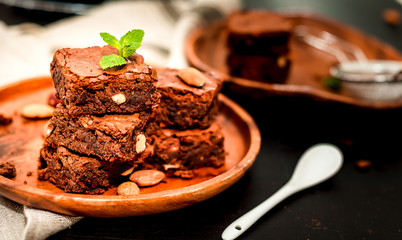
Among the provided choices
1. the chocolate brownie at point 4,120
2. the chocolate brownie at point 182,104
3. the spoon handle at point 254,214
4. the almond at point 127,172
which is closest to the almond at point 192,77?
the chocolate brownie at point 182,104

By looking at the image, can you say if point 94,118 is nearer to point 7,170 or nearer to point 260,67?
point 7,170

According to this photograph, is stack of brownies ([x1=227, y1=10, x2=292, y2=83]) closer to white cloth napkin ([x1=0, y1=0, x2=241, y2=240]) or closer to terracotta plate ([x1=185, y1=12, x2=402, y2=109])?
terracotta plate ([x1=185, y1=12, x2=402, y2=109])

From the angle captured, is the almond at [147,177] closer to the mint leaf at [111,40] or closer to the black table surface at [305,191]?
the black table surface at [305,191]

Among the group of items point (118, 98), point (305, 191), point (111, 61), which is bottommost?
point (305, 191)

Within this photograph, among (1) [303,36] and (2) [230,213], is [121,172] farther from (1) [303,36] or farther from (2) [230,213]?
(1) [303,36]

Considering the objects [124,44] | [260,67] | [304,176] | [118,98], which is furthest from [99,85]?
[260,67]

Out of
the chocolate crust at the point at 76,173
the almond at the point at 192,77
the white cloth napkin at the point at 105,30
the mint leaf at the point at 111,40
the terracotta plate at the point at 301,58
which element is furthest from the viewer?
the white cloth napkin at the point at 105,30
